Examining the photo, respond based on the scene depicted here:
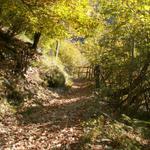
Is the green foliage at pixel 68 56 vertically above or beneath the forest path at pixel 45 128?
above

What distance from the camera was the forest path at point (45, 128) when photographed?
1122cm

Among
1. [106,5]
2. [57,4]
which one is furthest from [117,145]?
[57,4]

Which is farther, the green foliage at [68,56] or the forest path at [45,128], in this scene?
the green foliage at [68,56]

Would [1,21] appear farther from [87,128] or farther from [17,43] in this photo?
[87,128]

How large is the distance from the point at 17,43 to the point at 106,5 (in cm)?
1041

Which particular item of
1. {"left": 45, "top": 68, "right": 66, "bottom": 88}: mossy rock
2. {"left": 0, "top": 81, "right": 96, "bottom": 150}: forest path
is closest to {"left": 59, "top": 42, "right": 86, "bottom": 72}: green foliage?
{"left": 45, "top": 68, "right": 66, "bottom": 88}: mossy rock

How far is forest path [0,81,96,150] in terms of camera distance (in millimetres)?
11219

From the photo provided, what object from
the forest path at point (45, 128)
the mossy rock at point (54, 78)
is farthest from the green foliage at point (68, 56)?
the forest path at point (45, 128)

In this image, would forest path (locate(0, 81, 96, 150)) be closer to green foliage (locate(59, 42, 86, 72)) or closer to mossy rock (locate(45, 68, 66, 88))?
mossy rock (locate(45, 68, 66, 88))

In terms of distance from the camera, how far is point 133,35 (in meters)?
15.6

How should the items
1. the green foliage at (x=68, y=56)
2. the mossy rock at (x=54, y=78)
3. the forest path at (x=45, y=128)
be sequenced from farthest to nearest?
→ the green foliage at (x=68, y=56) < the mossy rock at (x=54, y=78) < the forest path at (x=45, y=128)

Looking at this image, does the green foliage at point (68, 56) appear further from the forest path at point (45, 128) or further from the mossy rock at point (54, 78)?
the forest path at point (45, 128)

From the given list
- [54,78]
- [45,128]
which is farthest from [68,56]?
[45,128]

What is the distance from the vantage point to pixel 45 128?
42.9 feet
